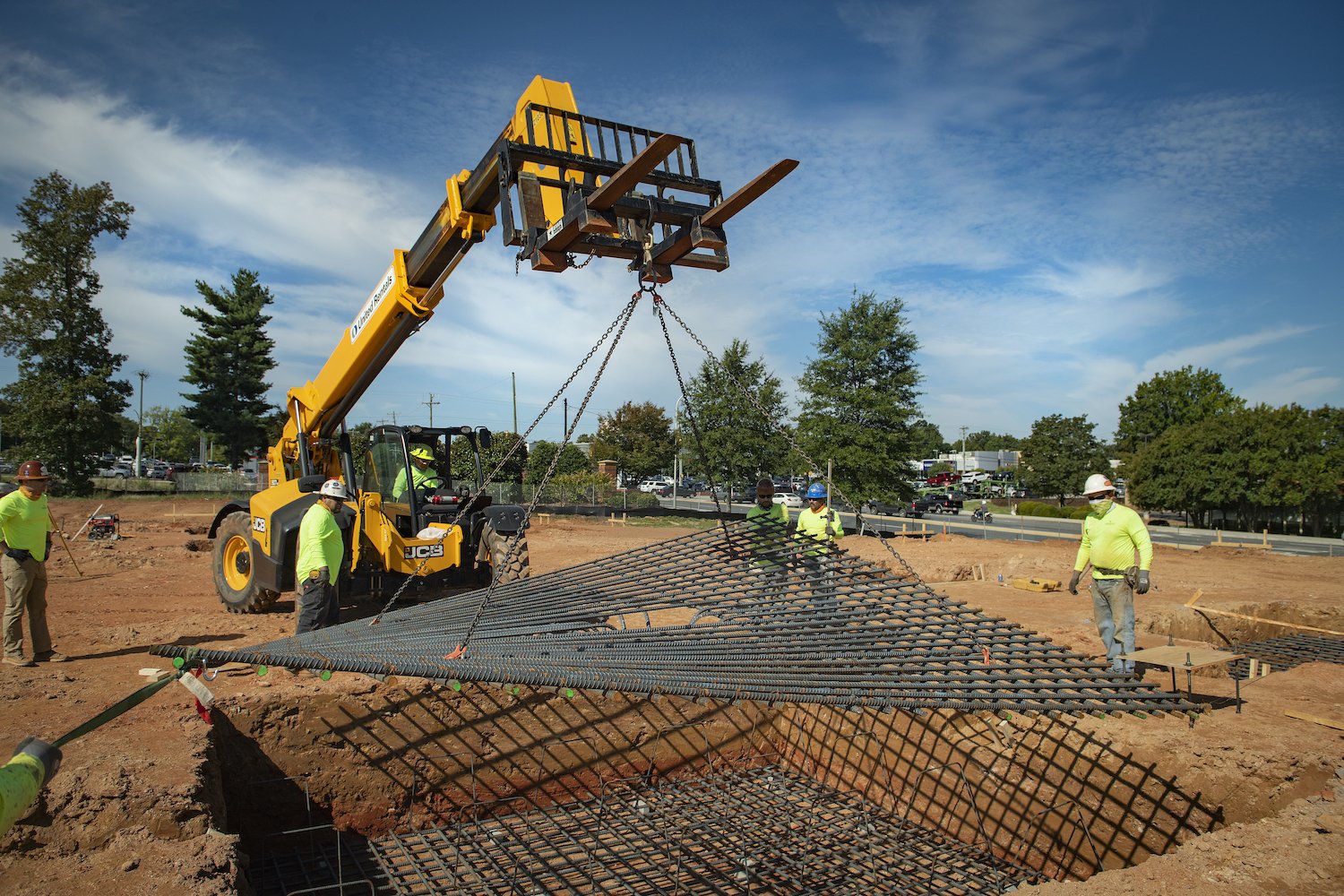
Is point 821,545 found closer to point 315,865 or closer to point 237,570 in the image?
point 315,865

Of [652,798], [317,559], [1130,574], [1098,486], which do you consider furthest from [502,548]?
[1130,574]

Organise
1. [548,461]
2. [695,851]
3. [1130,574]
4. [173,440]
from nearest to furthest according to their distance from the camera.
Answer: [695,851] → [1130,574] → [548,461] → [173,440]

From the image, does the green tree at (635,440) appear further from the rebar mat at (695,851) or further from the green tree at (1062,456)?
the rebar mat at (695,851)

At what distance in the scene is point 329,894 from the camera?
407 centimetres

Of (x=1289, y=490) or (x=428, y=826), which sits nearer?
(x=428, y=826)

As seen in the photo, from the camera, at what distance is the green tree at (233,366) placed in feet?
99.2

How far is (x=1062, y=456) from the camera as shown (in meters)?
38.5

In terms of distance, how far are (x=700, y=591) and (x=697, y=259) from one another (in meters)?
2.07

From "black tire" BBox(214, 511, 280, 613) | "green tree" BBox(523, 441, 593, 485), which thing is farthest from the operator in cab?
"green tree" BBox(523, 441, 593, 485)

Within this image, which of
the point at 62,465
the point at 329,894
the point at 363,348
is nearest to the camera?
the point at 329,894

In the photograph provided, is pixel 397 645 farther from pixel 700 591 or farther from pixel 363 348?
pixel 363 348

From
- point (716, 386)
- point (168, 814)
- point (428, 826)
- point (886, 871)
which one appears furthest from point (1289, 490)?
point (168, 814)

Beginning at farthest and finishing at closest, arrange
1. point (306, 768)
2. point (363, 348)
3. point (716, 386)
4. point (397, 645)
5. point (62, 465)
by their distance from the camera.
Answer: point (62, 465) → point (716, 386) → point (363, 348) → point (306, 768) → point (397, 645)

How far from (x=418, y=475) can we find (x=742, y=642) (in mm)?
4335
